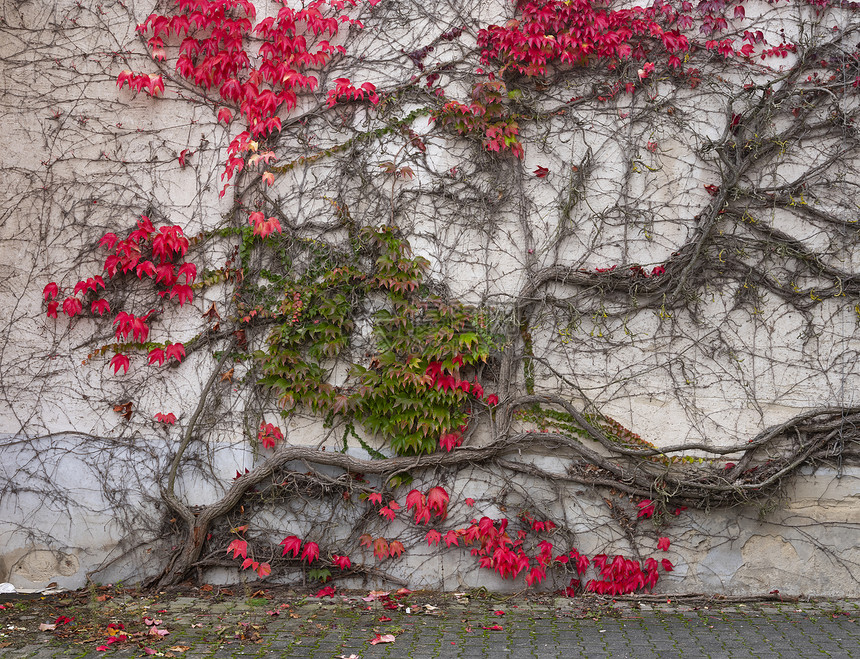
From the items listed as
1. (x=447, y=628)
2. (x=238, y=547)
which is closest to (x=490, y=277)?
(x=447, y=628)

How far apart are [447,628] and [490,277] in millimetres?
2273

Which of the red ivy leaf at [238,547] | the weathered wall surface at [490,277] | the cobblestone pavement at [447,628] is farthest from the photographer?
the weathered wall surface at [490,277]

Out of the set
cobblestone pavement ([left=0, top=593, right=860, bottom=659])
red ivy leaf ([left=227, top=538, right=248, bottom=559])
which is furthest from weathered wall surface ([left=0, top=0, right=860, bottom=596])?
cobblestone pavement ([left=0, top=593, right=860, bottom=659])

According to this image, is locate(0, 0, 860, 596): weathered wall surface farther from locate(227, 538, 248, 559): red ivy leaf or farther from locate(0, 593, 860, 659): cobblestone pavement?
locate(0, 593, 860, 659): cobblestone pavement

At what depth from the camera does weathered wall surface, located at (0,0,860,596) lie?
4602 millimetres

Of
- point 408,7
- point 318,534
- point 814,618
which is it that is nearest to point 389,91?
point 408,7

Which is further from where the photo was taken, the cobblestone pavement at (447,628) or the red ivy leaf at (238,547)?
the red ivy leaf at (238,547)

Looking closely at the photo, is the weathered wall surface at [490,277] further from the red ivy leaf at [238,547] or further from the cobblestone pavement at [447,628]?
the cobblestone pavement at [447,628]

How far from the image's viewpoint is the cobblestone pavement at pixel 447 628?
137 inches

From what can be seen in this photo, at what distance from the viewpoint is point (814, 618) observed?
4.03 m

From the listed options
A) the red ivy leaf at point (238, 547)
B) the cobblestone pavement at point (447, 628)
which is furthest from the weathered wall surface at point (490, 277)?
the cobblestone pavement at point (447, 628)

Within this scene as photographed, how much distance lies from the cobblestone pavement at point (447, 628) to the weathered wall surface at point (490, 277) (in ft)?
0.98

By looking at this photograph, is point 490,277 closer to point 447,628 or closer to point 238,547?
point 447,628

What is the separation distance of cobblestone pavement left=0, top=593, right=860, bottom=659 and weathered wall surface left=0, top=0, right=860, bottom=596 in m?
0.30
